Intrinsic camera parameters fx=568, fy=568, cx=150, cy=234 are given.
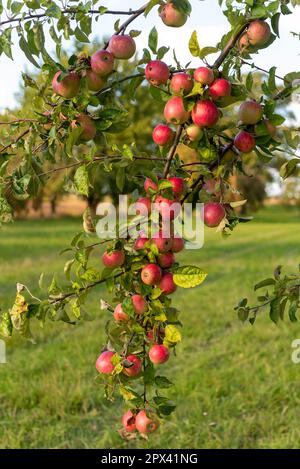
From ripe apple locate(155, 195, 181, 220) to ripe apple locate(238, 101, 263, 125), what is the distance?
0.79ft

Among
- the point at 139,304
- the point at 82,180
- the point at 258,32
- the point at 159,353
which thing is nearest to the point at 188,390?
the point at 159,353

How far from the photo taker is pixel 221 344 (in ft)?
17.1

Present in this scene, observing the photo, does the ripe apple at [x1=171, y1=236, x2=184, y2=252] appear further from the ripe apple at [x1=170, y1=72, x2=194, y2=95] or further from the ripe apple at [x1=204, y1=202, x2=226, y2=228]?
the ripe apple at [x1=170, y1=72, x2=194, y2=95]

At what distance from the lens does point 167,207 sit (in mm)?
1220

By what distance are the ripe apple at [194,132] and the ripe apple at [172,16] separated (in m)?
0.23

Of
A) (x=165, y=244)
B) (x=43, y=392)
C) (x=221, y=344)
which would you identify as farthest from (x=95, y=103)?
(x=221, y=344)

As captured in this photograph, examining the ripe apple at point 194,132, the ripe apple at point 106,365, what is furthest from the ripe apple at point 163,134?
the ripe apple at point 106,365

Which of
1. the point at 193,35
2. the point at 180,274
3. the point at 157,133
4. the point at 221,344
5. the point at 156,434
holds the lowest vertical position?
the point at 156,434

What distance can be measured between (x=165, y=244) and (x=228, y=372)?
3.37 metres

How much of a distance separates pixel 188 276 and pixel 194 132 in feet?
1.01

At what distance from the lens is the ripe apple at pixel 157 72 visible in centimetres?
120

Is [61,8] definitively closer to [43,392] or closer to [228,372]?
[43,392]

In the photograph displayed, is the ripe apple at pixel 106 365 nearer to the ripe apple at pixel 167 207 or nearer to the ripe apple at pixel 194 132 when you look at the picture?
the ripe apple at pixel 167 207

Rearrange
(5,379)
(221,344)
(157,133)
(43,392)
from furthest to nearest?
→ 1. (221,344)
2. (5,379)
3. (43,392)
4. (157,133)
